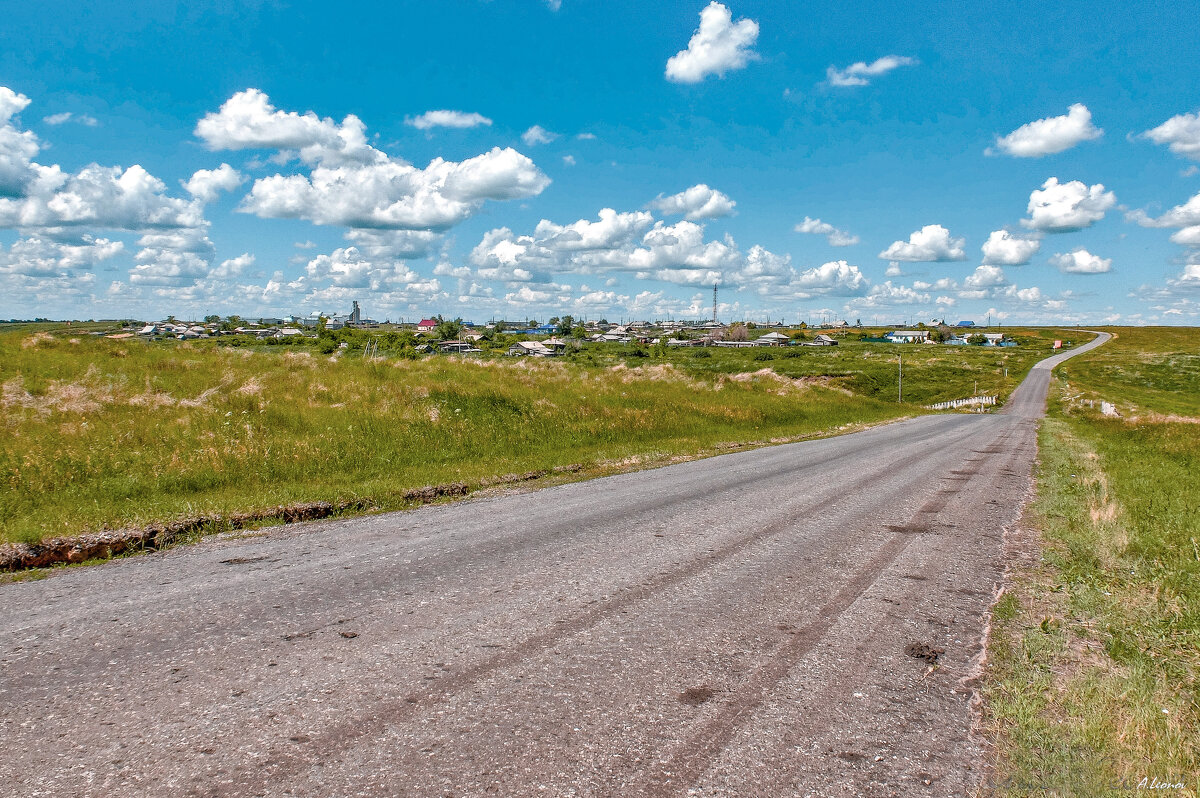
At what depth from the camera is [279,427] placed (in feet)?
50.1

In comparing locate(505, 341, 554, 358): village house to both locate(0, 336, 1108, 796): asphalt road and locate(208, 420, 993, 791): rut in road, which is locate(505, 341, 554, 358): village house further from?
locate(208, 420, 993, 791): rut in road

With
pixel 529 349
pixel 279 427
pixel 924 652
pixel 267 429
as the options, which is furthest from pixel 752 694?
pixel 529 349

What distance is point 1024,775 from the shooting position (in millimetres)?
3627

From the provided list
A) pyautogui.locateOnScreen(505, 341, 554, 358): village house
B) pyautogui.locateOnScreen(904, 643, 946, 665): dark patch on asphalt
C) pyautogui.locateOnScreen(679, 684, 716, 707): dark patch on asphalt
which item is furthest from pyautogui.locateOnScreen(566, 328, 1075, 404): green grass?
pyautogui.locateOnScreen(679, 684, 716, 707): dark patch on asphalt

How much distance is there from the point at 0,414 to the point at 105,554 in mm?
7798

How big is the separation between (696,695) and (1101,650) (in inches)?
139

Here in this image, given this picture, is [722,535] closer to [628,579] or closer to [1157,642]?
[628,579]

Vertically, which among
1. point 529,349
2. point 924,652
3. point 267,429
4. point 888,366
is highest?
point 529,349

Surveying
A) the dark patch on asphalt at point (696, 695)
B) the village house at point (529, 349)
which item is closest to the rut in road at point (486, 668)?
the dark patch on asphalt at point (696, 695)

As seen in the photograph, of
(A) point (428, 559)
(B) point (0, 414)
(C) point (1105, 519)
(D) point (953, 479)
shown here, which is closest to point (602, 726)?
(A) point (428, 559)

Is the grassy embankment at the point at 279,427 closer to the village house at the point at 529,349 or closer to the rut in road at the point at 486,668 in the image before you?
the rut in road at the point at 486,668

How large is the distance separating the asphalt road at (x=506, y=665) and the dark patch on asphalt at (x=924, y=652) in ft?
0.23

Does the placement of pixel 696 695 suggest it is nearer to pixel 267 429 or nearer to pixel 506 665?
pixel 506 665

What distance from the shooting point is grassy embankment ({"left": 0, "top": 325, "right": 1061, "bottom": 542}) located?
10961mm
